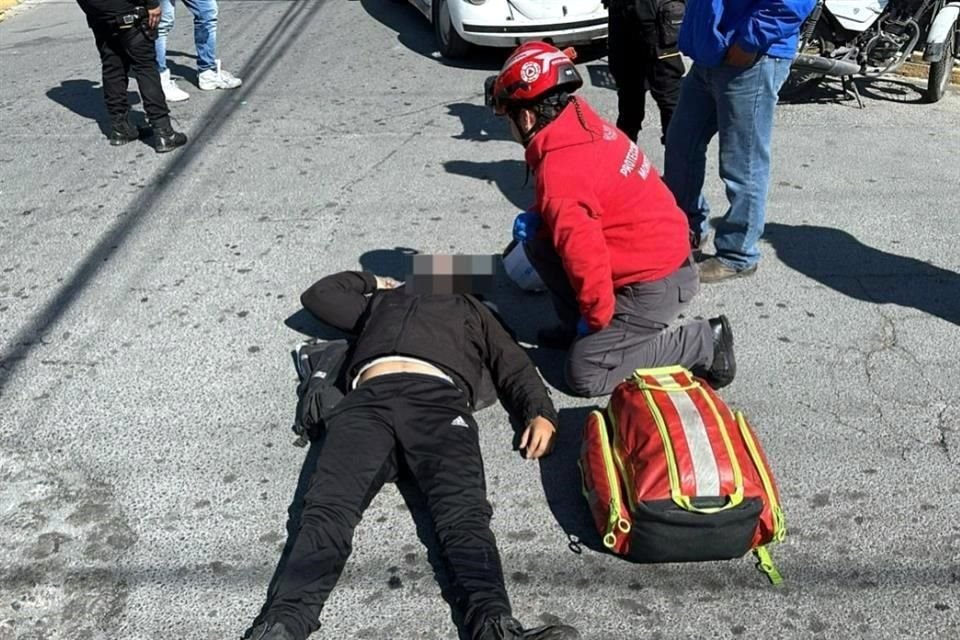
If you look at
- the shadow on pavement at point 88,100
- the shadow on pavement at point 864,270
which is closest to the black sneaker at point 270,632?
the shadow on pavement at point 864,270

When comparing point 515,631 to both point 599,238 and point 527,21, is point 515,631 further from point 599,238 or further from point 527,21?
point 527,21

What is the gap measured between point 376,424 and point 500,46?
5.55 meters

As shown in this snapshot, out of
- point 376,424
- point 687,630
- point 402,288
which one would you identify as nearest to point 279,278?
point 402,288

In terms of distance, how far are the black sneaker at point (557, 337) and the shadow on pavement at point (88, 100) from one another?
13.3 feet

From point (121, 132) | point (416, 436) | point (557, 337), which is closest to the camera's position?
point (416, 436)

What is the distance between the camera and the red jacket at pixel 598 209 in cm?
321

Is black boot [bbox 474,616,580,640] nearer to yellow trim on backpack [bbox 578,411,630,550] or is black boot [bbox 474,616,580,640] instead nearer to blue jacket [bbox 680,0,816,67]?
yellow trim on backpack [bbox 578,411,630,550]

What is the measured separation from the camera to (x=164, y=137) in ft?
20.0

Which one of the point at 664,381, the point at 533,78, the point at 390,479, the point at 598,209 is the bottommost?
the point at 390,479

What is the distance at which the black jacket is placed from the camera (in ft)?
10.8

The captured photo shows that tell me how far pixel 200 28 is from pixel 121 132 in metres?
1.49

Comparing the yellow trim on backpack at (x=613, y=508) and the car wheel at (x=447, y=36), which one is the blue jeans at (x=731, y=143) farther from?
the car wheel at (x=447, y=36)

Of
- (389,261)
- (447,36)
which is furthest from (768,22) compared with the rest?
(447,36)

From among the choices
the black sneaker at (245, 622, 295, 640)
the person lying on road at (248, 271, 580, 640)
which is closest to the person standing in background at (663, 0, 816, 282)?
the person lying on road at (248, 271, 580, 640)
